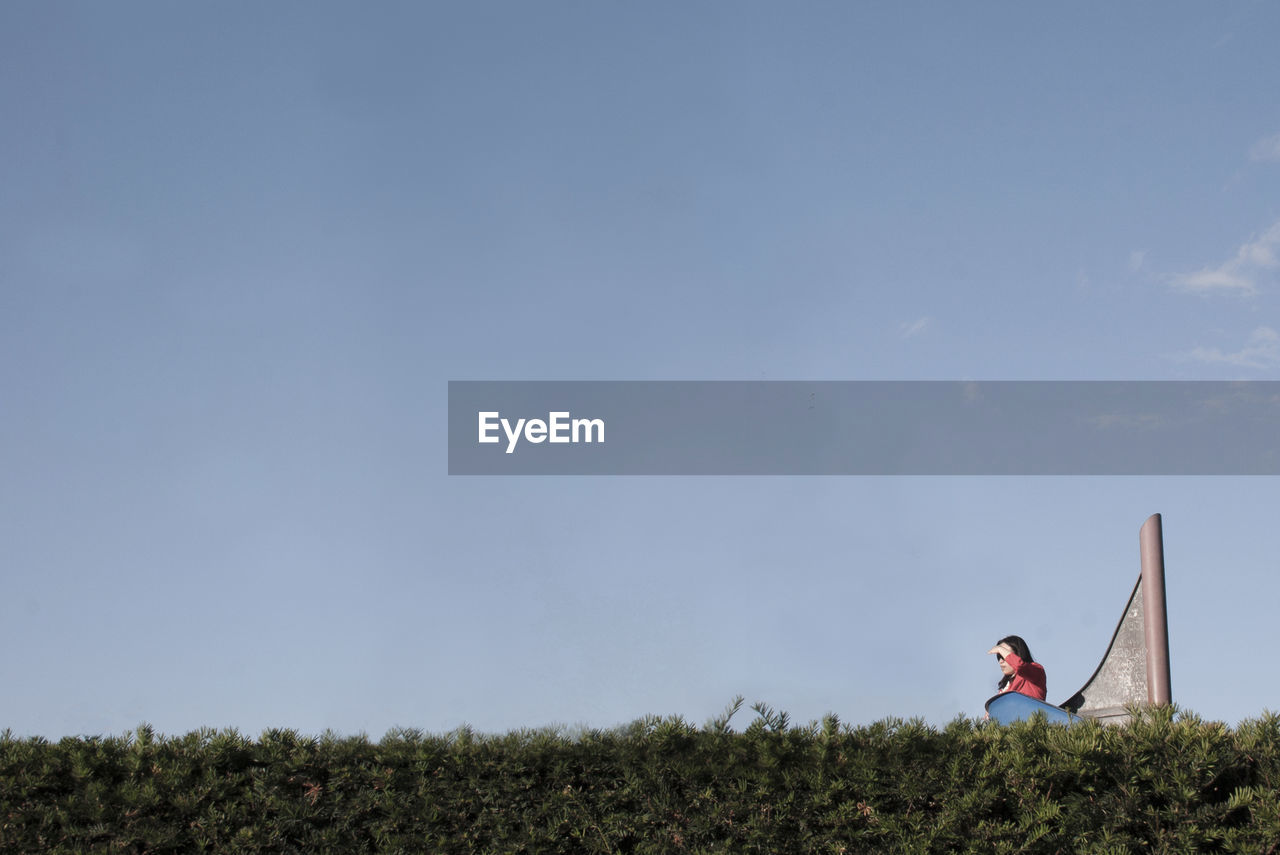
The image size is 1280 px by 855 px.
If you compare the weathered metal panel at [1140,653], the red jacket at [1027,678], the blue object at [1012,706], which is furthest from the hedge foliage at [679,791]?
the red jacket at [1027,678]

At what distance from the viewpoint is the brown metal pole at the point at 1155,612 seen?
464 inches

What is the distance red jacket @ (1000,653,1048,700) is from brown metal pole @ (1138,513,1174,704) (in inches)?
48.4

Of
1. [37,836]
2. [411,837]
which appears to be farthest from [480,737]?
[37,836]

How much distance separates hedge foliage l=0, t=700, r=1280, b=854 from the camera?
20.5 feet

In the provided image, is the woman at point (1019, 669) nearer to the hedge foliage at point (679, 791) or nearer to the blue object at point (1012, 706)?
the blue object at point (1012, 706)

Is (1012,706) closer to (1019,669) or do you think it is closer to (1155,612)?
(1019,669)

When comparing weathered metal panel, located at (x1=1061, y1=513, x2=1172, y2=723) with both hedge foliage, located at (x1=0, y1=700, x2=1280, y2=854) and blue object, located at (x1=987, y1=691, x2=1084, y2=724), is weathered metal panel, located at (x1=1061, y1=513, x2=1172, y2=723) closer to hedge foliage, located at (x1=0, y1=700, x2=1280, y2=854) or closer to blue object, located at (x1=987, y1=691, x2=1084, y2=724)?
blue object, located at (x1=987, y1=691, x2=1084, y2=724)

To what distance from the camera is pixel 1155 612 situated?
39.0 feet

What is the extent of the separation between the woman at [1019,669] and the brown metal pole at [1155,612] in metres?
1.26

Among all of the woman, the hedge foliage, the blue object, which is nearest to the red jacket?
the woman

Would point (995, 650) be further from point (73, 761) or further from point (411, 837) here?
point (73, 761)

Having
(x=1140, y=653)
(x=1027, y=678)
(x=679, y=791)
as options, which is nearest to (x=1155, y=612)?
(x=1140, y=653)

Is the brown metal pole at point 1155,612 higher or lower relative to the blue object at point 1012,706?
higher

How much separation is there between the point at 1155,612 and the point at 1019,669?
5.75 ft
